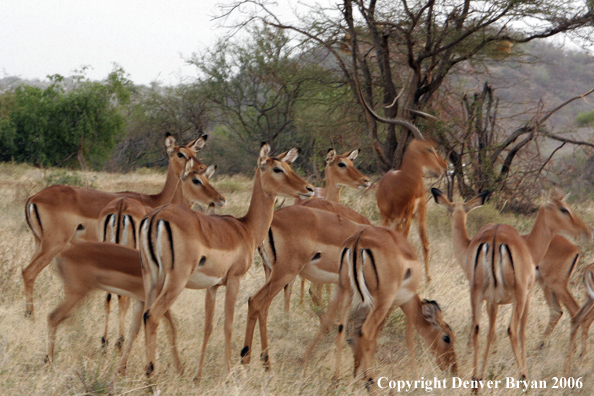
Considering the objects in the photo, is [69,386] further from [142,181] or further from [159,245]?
[142,181]

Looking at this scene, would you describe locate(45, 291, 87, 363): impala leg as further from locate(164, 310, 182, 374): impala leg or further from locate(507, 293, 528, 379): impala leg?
locate(507, 293, 528, 379): impala leg

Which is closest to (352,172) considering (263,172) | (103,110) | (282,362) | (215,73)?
(263,172)

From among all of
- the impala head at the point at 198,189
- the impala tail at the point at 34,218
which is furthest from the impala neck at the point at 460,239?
the impala tail at the point at 34,218

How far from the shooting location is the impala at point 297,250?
14.4ft

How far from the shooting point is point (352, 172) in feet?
25.1

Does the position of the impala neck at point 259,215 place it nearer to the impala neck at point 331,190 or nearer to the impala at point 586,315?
the impala at point 586,315

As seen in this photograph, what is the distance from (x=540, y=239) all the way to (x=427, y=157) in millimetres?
2286

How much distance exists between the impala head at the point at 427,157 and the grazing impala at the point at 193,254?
316 centimetres

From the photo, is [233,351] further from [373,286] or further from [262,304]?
[373,286]

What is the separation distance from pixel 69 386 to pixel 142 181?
551 inches

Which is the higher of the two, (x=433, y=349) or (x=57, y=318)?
(x=57, y=318)

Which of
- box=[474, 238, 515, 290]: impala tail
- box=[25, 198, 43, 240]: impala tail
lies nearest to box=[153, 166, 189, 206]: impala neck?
box=[25, 198, 43, 240]: impala tail

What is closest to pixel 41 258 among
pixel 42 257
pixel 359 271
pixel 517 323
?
pixel 42 257

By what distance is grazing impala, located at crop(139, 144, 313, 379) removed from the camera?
3514 millimetres
